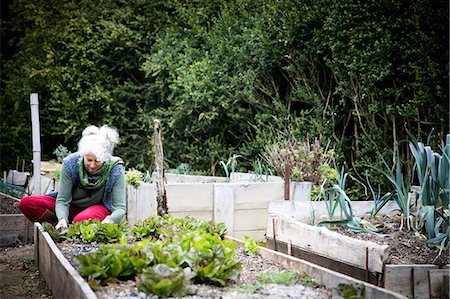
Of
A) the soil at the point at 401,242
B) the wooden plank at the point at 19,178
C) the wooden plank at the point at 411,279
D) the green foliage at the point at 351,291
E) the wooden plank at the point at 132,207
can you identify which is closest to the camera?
the green foliage at the point at 351,291

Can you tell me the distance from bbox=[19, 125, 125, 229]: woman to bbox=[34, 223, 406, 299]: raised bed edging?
0.45m

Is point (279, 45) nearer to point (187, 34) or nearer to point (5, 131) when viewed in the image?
point (187, 34)

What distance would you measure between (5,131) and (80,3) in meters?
2.35

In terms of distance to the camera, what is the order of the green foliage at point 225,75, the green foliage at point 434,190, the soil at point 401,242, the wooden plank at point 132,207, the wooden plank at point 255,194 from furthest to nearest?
the green foliage at point 225,75
the wooden plank at point 255,194
the wooden plank at point 132,207
the green foliage at point 434,190
the soil at point 401,242

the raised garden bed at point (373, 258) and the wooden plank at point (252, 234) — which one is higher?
the raised garden bed at point (373, 258)

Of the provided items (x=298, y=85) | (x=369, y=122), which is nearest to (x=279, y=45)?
(x=298, y=85)

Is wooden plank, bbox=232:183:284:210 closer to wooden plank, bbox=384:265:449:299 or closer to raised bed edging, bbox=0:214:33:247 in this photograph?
raised bed edging, bbox=0:214:33:247

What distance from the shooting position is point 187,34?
8.93 m

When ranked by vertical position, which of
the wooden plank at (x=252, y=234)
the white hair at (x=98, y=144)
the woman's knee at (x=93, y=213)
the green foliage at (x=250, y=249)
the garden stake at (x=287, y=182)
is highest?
the white hair at (x=98, y=144)

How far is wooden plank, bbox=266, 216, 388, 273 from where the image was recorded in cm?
329

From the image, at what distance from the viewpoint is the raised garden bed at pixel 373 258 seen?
10.6ft

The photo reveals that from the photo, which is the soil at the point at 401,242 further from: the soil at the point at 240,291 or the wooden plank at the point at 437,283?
the soil at the point at 240,291

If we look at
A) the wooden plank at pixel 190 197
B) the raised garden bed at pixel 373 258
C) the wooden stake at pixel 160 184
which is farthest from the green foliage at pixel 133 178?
the raised garden bed at pixel 373 258

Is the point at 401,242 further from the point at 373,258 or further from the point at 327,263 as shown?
the point at 373,258
